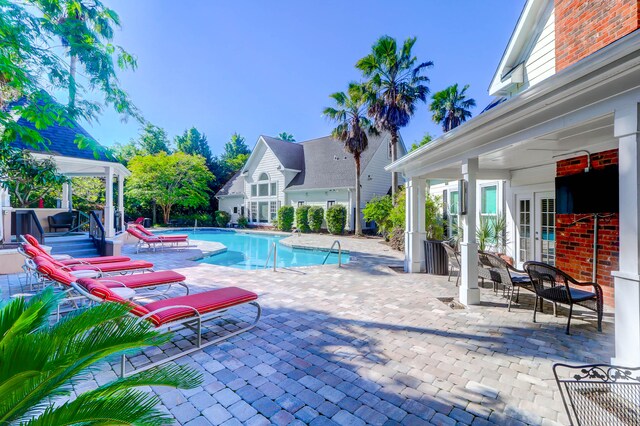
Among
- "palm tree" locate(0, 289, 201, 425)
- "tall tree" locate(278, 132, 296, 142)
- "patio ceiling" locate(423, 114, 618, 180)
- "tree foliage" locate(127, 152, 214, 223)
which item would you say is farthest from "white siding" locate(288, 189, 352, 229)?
"tall tree" locate(278, 132, 296, 142)

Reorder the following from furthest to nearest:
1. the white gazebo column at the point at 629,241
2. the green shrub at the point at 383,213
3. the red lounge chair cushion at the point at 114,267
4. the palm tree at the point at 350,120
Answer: the palm tree at the point at 350,120
the green shrub at the point at 383,213
the red lounge chair cushion at the point at 114,267
the white gazebo column at the point at 629,241

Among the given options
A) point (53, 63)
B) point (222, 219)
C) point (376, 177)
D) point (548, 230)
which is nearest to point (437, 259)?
point (548, 230)

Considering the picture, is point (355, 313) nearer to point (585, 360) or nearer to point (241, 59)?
point (585, 360)

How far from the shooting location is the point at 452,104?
72.5 feet

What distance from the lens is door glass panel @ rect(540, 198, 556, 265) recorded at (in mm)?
7430

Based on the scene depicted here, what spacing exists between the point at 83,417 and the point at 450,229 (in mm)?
13314

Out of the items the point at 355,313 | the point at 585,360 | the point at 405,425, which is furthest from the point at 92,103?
the point at 585,360

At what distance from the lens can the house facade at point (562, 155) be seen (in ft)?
9.46

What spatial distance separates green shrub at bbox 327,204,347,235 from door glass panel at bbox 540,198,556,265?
13.7 metres

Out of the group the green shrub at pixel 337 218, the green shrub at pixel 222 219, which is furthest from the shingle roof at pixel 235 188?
the green shrub at pixel 337 218

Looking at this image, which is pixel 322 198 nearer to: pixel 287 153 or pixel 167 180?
pixel 287 153

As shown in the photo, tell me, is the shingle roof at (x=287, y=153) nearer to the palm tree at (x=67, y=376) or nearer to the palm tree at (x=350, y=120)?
the palm tree at (x=350, y=120)

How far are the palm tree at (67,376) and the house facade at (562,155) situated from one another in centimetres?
428

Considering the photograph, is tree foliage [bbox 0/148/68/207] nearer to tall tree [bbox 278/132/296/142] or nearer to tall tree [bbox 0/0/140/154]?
tall tree [bbox 0/0/140/154]
